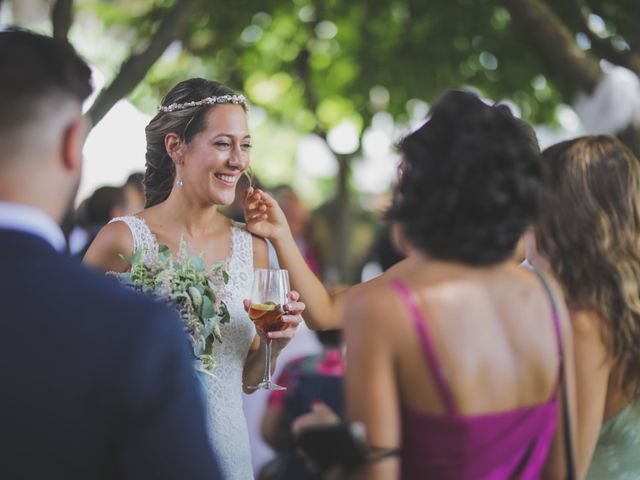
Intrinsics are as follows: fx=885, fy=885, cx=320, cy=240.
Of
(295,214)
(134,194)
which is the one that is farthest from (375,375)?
(295,214)

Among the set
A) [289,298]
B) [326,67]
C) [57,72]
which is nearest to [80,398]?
[57,72]

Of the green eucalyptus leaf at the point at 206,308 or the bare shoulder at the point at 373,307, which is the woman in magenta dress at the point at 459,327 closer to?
the bare shoulder at the point at 373,307

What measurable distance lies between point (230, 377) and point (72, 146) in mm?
1901

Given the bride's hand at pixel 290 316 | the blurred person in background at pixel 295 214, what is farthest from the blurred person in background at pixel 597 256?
the blurred person in background at pixel 295 214

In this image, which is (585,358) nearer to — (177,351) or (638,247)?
(638,247)

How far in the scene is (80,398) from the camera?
160cm

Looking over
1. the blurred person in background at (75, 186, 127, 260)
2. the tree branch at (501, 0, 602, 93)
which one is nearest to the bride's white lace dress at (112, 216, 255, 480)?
the blurred person in background at (75, 186, 127, 260)

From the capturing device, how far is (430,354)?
2.07 m

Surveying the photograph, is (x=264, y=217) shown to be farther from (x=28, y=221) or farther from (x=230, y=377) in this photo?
(x=28, y=221)

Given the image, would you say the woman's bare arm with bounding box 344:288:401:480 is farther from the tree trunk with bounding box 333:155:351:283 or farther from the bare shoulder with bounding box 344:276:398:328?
the tree trunk with bounding box 333:155:351:283

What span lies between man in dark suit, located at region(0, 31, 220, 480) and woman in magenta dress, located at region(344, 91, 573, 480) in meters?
0.53

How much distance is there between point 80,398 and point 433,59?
A: 24.6 feet

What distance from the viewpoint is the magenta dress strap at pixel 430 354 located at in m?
2.07

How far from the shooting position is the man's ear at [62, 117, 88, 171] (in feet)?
5.86
